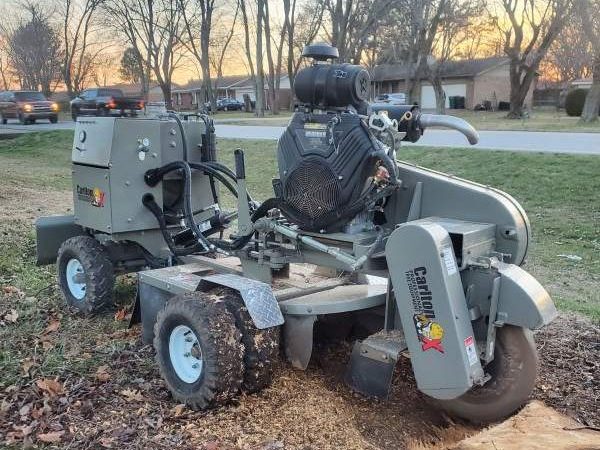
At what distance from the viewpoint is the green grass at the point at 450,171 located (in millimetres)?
4949

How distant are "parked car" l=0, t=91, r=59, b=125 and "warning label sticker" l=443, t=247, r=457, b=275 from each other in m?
31.6

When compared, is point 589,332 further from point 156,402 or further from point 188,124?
point 188,124

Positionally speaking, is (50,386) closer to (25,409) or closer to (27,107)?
(25,409)

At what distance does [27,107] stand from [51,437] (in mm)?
30836

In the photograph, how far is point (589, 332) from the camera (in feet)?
16.5

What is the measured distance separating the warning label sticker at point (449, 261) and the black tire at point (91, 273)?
3.18 m

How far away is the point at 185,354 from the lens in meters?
4.09

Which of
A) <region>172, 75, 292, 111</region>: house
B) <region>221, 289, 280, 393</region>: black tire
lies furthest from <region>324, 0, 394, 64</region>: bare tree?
<region>172, 75, 292, 111</region>: house

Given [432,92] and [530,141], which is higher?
[432,92]

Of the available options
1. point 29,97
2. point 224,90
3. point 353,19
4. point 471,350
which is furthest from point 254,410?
point 224,90

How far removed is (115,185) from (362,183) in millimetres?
2324

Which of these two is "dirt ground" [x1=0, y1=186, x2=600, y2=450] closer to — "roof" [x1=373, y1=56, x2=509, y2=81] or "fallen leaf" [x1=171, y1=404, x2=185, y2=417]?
"fallen leaf" [x1=171, y1=404, x2=185, y2=417]

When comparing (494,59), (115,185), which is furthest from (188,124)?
(494,59)

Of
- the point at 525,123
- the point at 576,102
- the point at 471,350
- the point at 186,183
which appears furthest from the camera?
the point at 576,102
